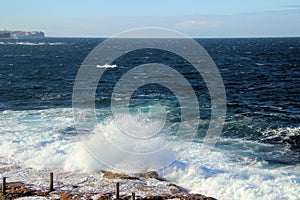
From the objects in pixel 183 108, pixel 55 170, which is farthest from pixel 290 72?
pixel 55 170

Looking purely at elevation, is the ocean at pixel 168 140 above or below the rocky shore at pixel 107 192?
above

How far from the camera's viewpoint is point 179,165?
2377cm

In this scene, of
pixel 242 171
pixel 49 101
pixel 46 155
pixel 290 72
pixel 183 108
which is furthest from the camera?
pixel 290 72

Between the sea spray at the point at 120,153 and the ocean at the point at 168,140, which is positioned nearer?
the ocean at the point at 168,140

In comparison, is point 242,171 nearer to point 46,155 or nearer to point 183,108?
point 46,155

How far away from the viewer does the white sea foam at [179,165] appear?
20.8 m

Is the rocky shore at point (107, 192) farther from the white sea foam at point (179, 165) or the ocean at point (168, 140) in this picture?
the ocean at point (168, 140)

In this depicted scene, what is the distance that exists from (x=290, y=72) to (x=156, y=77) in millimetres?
24644

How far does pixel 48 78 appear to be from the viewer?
67.0 metres

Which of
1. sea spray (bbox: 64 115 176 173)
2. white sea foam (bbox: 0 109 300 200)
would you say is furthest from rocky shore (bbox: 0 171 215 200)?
sea spray (bbox: 64 115 176 173)

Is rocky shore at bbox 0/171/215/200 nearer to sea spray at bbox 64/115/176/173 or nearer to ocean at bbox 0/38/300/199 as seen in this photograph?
ocean at bbox 0/38/300/199

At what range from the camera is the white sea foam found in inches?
818

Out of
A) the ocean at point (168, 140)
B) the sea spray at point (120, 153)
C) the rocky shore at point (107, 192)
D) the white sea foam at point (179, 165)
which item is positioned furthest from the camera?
the sea spray at point (120, 153)

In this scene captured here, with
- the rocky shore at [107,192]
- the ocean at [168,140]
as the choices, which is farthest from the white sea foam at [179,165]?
the rocky shore at [107,192]
